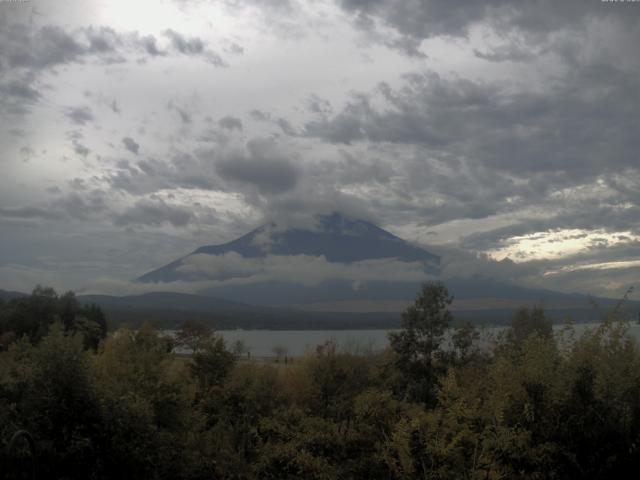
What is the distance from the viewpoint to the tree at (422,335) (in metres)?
33.2

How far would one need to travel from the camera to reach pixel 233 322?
19612 centimetres

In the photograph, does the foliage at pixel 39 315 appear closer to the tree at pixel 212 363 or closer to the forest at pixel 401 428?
the tree at pixel 212 363

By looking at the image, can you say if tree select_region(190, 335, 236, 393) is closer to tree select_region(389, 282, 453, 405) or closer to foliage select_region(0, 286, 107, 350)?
tree select_region(389, 282, 453, 405)

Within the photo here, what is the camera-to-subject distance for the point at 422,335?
34031 millimetres

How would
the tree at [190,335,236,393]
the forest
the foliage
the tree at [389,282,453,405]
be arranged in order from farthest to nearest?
the foliage, the tree at [190,335,236,393], the tree at [389,282,453,405], the forest

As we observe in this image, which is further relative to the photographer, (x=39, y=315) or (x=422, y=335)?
(x=39, y=315)

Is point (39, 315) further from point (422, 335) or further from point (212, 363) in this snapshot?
point (422, 335)

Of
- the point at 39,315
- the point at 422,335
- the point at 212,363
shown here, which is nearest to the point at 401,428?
the point at 422,335

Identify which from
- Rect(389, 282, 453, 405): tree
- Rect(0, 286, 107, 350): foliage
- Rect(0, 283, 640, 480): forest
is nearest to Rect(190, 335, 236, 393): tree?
Rect(389, 282, 453, 405): tree

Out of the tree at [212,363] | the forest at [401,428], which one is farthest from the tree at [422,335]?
the forest at [401,428]

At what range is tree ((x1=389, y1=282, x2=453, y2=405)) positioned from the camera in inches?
1307

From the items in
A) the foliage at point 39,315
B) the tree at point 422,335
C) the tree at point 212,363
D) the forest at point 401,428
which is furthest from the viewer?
the foliage at point 39,315

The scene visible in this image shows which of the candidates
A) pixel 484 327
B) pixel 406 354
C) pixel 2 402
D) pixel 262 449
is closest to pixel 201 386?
pixel 406 354

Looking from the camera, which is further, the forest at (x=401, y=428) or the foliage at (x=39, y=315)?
the foliage at (x=39, y=315)
